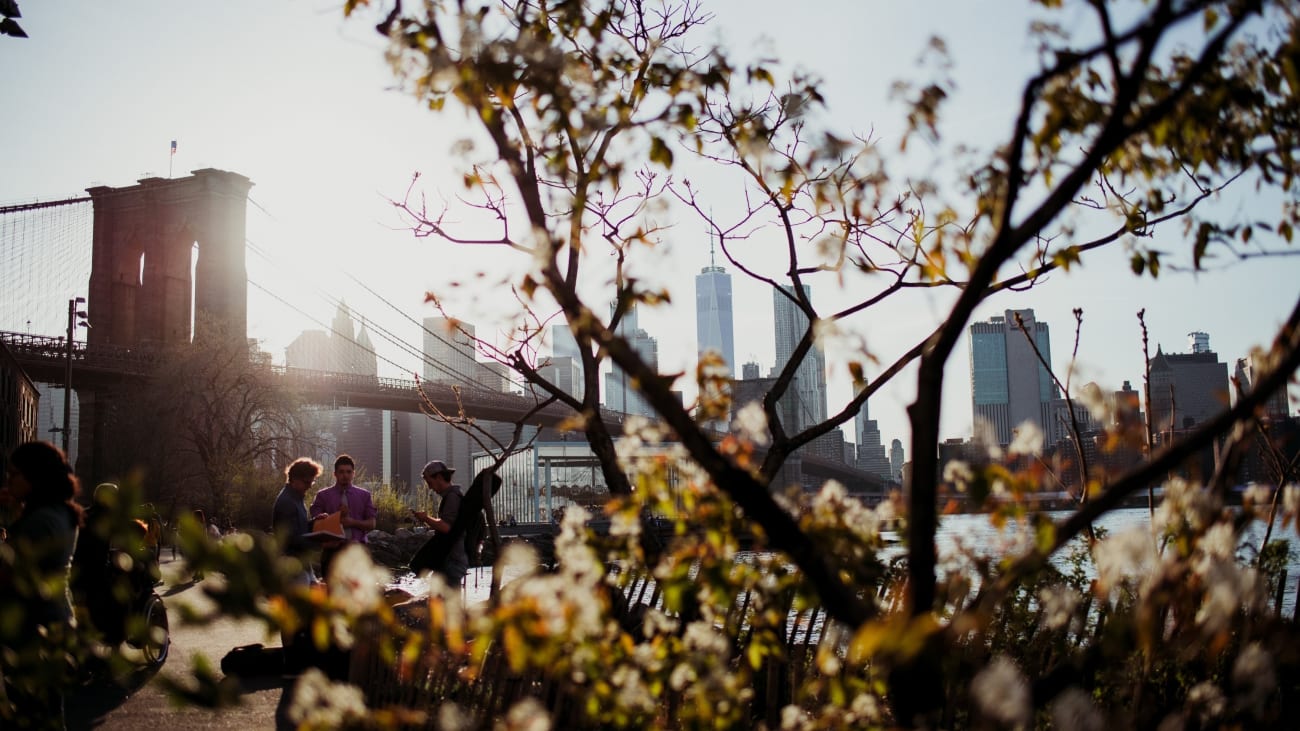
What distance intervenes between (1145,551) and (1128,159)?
1600 millimetres

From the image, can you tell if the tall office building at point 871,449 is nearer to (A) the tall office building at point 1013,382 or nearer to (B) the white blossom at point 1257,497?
(A) the tall office building at point 1013,382

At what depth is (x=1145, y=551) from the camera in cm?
177

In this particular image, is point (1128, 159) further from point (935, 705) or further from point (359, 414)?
point (359, 414)

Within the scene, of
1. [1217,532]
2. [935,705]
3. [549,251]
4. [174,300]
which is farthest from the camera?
[174,300]

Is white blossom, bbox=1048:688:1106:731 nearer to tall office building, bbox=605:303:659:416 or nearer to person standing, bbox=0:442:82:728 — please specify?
tall office building, bbox=605:303:659:416

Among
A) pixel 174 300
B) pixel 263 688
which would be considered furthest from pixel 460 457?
pixel 263 688

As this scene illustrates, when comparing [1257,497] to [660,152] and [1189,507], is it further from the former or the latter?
[660,152]

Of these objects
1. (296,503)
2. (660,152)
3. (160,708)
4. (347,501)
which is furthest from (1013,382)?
(660,152)

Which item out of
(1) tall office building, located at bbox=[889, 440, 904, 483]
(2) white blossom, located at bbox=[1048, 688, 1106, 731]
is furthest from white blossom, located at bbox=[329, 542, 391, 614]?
(1) tall office building, located at bbox=[889, 440, 904, 483]

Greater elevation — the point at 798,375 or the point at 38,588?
the point at 798,375

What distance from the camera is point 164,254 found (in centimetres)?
5316

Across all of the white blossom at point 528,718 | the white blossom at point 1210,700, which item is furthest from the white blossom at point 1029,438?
the white blossom at point 528,718

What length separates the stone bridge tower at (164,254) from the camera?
5125cm

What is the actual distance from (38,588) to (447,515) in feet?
17.6
